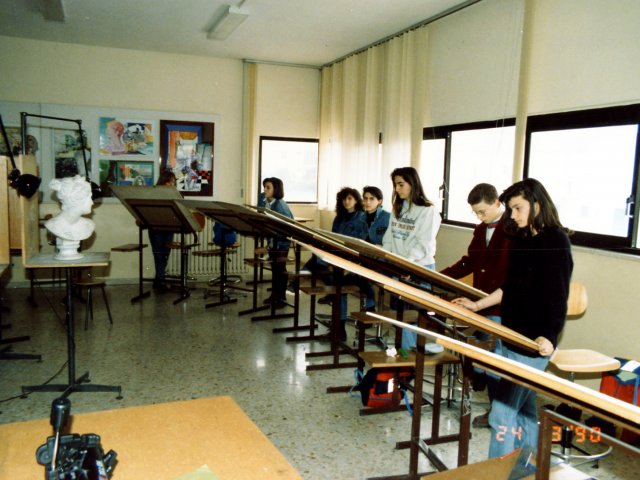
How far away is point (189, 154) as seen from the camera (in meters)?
7.57

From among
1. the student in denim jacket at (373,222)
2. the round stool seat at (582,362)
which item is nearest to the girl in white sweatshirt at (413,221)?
the student in denim jacket at (373,222)

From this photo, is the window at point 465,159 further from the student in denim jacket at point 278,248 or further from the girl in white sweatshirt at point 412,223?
the student in denim jacket at point 278,248

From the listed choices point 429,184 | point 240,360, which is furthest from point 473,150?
point 240,360

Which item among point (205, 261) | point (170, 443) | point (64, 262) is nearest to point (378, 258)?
point (170, 443)

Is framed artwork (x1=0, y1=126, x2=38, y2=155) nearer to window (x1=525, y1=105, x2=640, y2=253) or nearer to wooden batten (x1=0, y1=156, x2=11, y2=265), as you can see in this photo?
wooden batten (x1=0, y1=156, x2=11, y2=265)

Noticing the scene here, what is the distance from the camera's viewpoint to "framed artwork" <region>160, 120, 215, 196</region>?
744cm

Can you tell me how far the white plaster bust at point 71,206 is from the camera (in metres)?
3.57

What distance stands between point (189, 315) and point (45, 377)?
6.37ft

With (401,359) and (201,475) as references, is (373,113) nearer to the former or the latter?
(401,359)

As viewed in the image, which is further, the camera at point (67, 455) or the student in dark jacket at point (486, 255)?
the student in dark jacket at point (486, 255)

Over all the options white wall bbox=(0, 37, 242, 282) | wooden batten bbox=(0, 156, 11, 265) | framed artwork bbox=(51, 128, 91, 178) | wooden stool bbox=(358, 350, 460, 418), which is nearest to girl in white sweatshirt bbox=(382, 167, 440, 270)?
wooden stool bbox=(358, 350, 460, 418)

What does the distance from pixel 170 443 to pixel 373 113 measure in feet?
18.2

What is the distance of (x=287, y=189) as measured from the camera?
8.07 meters

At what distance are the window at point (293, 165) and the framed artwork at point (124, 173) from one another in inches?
62.6
